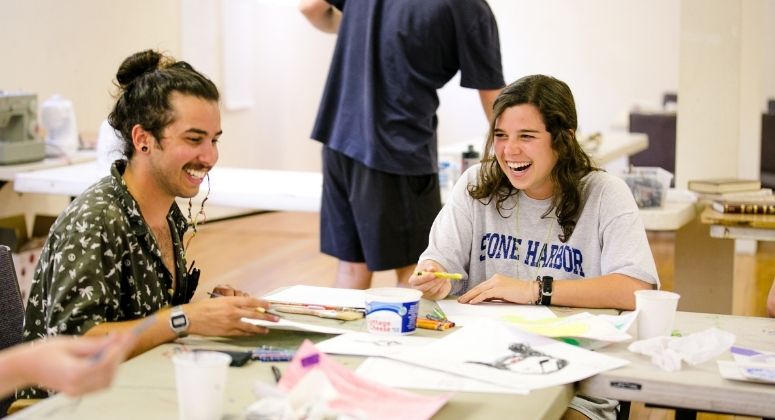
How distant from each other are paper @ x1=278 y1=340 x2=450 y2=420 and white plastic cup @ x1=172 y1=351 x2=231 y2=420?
13cm

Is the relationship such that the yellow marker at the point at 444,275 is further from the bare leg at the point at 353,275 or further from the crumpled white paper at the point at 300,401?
the bare leg at the point at 353,275

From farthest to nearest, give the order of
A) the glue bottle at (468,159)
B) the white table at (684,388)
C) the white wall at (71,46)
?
the white wall at (71,46), the glue bottle at (468,159), the white table at (684,388)

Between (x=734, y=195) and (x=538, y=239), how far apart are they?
1.65 metres

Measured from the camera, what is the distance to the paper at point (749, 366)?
1.72 m

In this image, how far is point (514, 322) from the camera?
2.05 m

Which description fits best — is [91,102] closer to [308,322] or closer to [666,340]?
[308,322]

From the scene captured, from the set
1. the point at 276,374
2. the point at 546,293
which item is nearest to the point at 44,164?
the point at 546,293

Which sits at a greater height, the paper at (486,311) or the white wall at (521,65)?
the white wall at (521,65)

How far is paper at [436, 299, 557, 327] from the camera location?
215cm

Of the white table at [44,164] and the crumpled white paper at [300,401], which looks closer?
the crumpled white paper at [300,401]

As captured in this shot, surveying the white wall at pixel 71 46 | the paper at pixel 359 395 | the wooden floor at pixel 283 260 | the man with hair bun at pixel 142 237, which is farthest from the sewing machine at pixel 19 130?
the paper at pixel 359 395

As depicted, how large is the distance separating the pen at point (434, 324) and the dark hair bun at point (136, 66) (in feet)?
2.67

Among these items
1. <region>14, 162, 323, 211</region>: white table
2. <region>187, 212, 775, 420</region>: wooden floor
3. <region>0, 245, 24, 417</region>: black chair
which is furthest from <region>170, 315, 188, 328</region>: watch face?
<region>187, 212, 775, 420</region>: wooden floor

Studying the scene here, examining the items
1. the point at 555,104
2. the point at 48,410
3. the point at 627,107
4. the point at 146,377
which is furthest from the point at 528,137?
the point at 627,107
